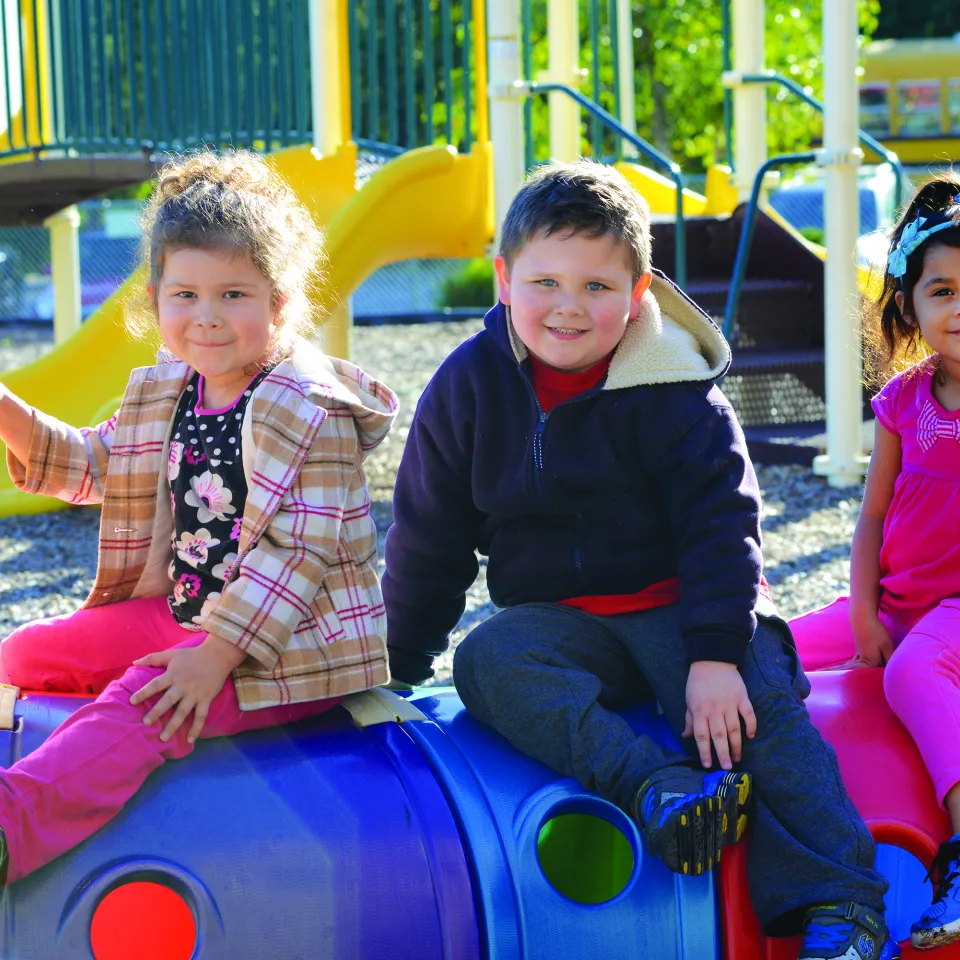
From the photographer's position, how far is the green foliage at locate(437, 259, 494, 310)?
63.9ft

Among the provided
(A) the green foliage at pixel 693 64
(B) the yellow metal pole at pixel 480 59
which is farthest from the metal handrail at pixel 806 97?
(A) the green foliage at pixel 693 64

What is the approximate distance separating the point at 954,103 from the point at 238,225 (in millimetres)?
29635

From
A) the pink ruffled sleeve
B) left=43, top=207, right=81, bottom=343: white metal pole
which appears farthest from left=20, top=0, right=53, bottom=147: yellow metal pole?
the pink ruffled sleeve

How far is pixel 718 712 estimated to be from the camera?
2062 millimetres

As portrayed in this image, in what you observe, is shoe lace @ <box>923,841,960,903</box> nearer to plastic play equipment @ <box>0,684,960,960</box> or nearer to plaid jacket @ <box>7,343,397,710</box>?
plastic play equipment @ <box>0,684,960,960</box>

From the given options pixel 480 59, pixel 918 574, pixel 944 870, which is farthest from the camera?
pixel 480 59

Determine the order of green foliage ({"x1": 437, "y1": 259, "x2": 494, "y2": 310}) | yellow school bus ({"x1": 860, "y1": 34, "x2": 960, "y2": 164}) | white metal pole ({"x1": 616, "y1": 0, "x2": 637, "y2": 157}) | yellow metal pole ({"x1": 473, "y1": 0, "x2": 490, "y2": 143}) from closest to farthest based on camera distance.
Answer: yellow metal pole ({"x1": 473, "y1": 0, "x2": 490, "y2": 143}) < white metal pole ({"x1": 616, "y1": 0, "x2": 637, "y2": 157}) < green foliage ({"x1": 437, "y1": 259, "x2": 494, "y2": 310}) < yellow school bus ({"x1": 860, "y1": 34, "x2": 960, "y2": 164})

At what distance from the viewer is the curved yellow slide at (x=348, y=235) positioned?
6520 mm

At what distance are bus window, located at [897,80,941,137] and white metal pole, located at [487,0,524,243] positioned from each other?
24.4 m

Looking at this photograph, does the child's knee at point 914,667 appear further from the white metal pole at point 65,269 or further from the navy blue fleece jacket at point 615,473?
the white metal pole at point 65,269

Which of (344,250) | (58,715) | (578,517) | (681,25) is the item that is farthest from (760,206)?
(681,25)

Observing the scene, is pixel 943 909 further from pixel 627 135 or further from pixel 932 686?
pixel 627 135

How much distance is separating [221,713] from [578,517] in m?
0.66

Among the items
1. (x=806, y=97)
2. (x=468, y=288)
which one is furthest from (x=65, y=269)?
(x=468, y=288)
